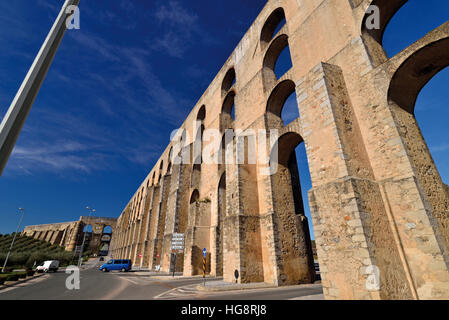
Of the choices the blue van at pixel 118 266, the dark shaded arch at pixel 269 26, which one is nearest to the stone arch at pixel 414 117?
the dark shaded arch at pixel 269 26

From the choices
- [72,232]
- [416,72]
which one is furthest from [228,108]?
[72,232]

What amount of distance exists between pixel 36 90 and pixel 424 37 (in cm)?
954

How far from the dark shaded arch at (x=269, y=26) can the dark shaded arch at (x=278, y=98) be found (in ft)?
13.9

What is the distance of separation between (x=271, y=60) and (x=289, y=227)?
1080cm

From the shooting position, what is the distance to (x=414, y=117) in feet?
23.5

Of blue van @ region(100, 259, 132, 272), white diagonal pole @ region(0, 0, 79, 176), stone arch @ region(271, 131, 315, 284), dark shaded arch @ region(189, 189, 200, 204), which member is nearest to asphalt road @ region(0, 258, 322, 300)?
stone arch @ region(271, 131, 315, 284)

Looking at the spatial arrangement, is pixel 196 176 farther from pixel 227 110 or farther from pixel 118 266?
pixel 118 266

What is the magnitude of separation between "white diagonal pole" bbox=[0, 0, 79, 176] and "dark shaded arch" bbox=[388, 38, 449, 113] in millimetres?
8693

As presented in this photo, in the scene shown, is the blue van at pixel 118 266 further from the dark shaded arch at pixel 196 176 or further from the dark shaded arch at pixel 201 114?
the dark shaded arch at pixel 201 114

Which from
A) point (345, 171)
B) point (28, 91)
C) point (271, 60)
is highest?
point (271, 60)

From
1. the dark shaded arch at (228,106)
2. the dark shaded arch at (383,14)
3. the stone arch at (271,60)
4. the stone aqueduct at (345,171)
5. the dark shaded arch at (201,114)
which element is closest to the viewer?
the stone aqueduct at (345,171)

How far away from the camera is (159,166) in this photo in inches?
1356

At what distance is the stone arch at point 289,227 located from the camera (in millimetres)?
10148
